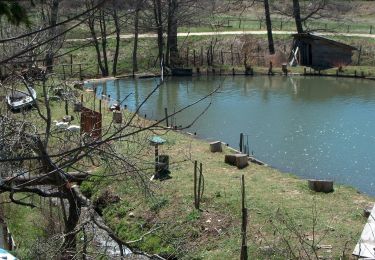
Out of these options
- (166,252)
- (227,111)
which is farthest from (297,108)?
(166,252)

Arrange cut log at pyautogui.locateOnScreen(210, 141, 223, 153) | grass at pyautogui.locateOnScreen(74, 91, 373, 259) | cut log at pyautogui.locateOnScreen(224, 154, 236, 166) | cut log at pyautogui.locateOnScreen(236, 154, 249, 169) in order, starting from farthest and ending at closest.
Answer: cut log at pyautogui.locateOnScreen(210, 141, 223, 153) → cut log at pyautogui.locateOnScreen(224, 154, 236, 166) → cut log at pyautogui.locateOnScreen(236, 154, 249, 169) → grass at pyautogui.locateOnScreen(74, 91, 373, 259)

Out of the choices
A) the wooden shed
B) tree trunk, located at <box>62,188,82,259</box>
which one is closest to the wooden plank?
tree trunk, located at <box>62,188,82,259</box>

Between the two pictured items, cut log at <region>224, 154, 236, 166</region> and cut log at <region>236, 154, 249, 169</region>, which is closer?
cut log at <region>236, 154, 249, 169</region>

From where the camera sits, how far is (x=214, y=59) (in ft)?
151

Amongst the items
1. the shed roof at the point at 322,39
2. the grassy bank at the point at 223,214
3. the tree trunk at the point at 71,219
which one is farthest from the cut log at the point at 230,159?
the shed roof at the point at 322,39

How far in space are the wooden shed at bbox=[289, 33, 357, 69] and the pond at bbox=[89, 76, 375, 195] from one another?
11.1 feet

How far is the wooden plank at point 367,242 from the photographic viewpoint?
12.5 meters

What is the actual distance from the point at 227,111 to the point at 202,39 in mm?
18313

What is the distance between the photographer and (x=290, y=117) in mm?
29250

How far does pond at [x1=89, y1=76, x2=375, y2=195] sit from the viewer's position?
2220 cm

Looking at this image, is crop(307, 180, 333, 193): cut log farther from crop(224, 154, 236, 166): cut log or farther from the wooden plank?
crop(224, 154, 236, 166): cut log

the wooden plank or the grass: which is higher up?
the wooden plank

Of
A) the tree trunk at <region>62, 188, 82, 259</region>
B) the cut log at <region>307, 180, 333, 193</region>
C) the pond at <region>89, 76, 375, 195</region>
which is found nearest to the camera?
the tree trunk at <region>62, 188, 82, 259</region>

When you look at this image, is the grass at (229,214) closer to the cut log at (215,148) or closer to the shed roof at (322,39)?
the cut log at (215,148)
